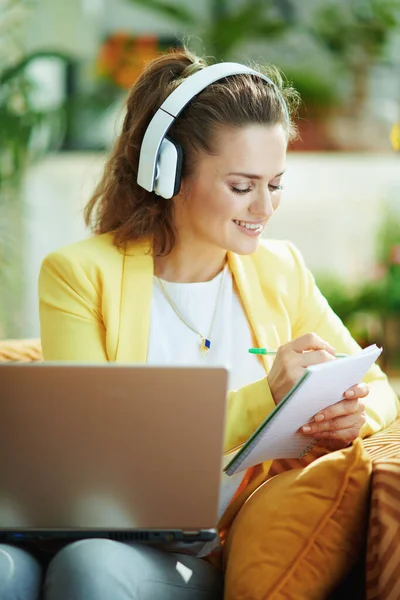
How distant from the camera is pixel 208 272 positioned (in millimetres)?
1628

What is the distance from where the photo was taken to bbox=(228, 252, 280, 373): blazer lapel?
5.04ft

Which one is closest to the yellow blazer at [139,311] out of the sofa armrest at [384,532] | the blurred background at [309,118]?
the sofa armrest at [384,532]

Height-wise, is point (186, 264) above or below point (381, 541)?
above

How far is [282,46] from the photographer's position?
4.54 meters

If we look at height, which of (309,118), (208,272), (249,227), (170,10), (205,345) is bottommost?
(205,345)

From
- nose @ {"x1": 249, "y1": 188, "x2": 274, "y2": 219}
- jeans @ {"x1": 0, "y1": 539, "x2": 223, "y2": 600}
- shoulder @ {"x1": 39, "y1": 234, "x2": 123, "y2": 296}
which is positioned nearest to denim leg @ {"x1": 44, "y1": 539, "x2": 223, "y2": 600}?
jeans @ {"x1": 0, "y1": 539, "x2": 223, "y2": 600}

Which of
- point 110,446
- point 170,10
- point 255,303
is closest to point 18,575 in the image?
point 110,446

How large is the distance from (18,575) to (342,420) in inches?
21.1

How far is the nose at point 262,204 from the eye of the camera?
148cm

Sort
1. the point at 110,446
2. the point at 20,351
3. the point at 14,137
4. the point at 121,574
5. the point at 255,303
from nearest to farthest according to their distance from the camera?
1. the point at 110,446
2. the point at 121,574
3. the point at 255,303
4. the point at 20,351
5. the point at 14,137

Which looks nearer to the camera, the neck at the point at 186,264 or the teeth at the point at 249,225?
the teeth at the point at 249,225

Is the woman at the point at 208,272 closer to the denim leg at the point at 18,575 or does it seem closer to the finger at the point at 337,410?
the finger at the point at 337,410

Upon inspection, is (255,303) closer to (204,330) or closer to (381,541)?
(204,330)

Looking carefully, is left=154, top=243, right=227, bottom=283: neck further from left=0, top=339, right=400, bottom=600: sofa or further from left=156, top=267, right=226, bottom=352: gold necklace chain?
left=0, top=339, right=400, bottom=600: sofa
